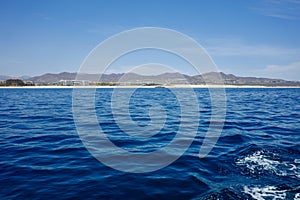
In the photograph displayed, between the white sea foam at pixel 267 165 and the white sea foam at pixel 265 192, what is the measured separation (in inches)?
48.7

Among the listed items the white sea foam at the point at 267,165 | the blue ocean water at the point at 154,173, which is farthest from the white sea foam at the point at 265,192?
the white sea foam at the point at 267,165

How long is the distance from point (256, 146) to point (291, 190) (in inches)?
177

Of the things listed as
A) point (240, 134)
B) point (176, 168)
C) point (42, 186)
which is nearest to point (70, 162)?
point (42, 186)

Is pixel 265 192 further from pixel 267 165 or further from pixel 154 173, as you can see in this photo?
pixel 154 173

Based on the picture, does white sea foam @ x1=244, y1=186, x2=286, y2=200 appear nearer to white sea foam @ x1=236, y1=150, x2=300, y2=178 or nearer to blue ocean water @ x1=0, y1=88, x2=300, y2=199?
blue ocean water @ x1=0, y1=88, x2=300, y2=199

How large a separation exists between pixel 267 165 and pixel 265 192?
88.1 inches

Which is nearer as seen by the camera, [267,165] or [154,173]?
[154,173]

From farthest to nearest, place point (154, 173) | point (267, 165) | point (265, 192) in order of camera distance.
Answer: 1. point (267, 165)
2. point (154, 173)
3. point (265, 192)

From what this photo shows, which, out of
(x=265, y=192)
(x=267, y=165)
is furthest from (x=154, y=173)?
(x=267, y=165)

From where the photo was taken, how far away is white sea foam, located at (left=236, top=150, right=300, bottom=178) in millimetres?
7535

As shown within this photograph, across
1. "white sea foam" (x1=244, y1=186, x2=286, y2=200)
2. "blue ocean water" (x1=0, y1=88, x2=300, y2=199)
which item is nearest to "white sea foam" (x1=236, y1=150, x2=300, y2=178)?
"blue ocean water" (x1=0, y1=88, x2=300, y2=199)

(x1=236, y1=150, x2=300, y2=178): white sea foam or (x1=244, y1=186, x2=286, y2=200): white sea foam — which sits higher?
(x1=236, y1=150, x2=300, y2=178): white sea foam

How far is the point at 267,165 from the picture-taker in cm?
814

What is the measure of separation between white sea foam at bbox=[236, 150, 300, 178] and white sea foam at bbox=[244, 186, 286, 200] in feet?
4.06
